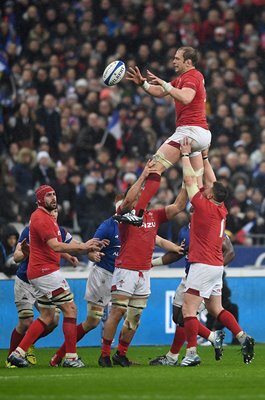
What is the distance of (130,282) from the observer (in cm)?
1574

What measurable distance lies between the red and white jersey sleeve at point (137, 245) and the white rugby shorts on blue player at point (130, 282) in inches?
2.4

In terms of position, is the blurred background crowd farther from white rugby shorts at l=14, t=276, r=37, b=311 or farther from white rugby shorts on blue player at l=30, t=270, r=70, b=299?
white rugby shorts on blue player at l=30, t=270, r=70, b=299

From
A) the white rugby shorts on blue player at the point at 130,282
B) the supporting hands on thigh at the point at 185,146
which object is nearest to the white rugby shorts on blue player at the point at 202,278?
the white rugby shorts on blue player at the point at 130,282

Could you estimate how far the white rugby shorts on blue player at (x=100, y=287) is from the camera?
16.6 meters

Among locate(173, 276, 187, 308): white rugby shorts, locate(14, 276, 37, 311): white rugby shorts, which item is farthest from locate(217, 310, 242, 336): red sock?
locate(14, 276, 37, 311): white rugby shorts

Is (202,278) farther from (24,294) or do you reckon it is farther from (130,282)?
(24,294)

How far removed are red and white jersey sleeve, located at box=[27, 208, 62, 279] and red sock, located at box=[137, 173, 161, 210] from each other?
1.03m

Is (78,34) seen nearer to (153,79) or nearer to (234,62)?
(234,62)

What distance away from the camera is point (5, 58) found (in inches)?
1001

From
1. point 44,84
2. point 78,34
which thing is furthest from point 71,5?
point 44,84

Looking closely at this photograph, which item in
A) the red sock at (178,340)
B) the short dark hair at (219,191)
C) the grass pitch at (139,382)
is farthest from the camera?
the red sock at (178,340)

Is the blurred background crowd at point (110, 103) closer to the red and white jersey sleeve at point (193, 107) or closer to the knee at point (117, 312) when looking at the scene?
the knee at point (117, 312)

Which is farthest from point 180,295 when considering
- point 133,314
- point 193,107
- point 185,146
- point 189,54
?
point 189,54

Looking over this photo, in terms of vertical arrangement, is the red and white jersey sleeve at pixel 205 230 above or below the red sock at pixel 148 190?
below
